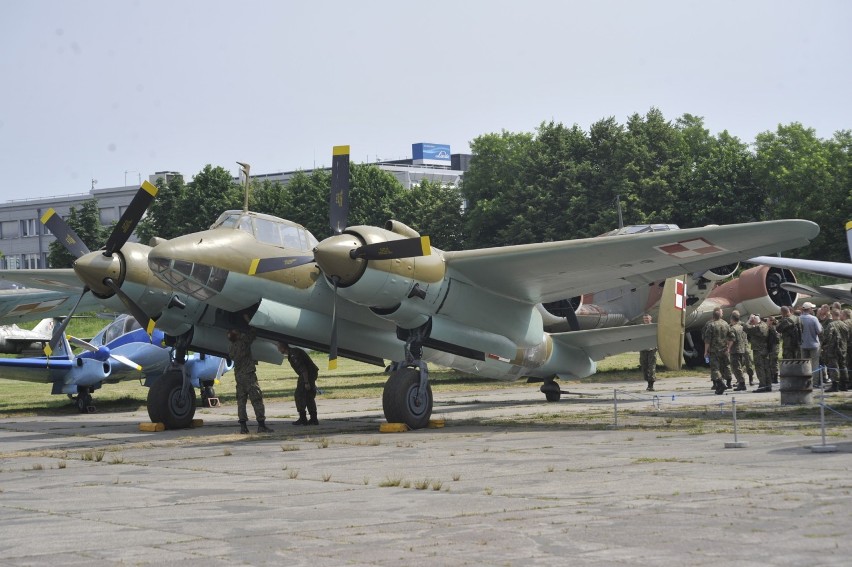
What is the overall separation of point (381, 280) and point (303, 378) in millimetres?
3691

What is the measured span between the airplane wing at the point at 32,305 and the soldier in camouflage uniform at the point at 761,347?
16233mm

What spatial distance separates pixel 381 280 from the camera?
55.1ft

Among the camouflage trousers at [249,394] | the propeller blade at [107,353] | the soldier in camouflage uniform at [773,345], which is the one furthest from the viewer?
the propeller blade at [107,353]

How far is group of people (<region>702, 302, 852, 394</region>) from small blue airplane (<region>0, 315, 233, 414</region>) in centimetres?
1171

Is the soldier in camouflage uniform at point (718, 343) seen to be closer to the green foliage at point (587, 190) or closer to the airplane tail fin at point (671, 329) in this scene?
the airplane tail fin at point (671, 329)

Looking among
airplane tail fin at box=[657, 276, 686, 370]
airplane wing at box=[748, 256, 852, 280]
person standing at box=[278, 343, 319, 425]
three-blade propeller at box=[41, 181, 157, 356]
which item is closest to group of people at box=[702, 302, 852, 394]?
airplane wing at box=[748, 256, 852, 280]

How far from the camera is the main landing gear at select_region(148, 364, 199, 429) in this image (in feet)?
65.1

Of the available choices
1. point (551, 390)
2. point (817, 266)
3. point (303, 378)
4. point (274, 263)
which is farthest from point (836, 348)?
point (274, 263)

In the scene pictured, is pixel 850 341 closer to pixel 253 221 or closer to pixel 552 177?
pixel 253 221

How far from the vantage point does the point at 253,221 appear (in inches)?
733

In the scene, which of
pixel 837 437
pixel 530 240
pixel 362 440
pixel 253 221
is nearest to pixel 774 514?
pixel 837 437

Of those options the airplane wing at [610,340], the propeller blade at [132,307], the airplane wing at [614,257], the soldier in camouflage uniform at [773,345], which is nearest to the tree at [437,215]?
the soldier in camouflage uniform at [773,345]

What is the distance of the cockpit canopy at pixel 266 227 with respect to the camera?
60.7 feet

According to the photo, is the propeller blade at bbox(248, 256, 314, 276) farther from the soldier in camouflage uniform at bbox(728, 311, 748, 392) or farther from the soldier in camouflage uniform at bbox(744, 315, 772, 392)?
the soldier in camouflage uniform at bbox(728, 311, 748, 392)
